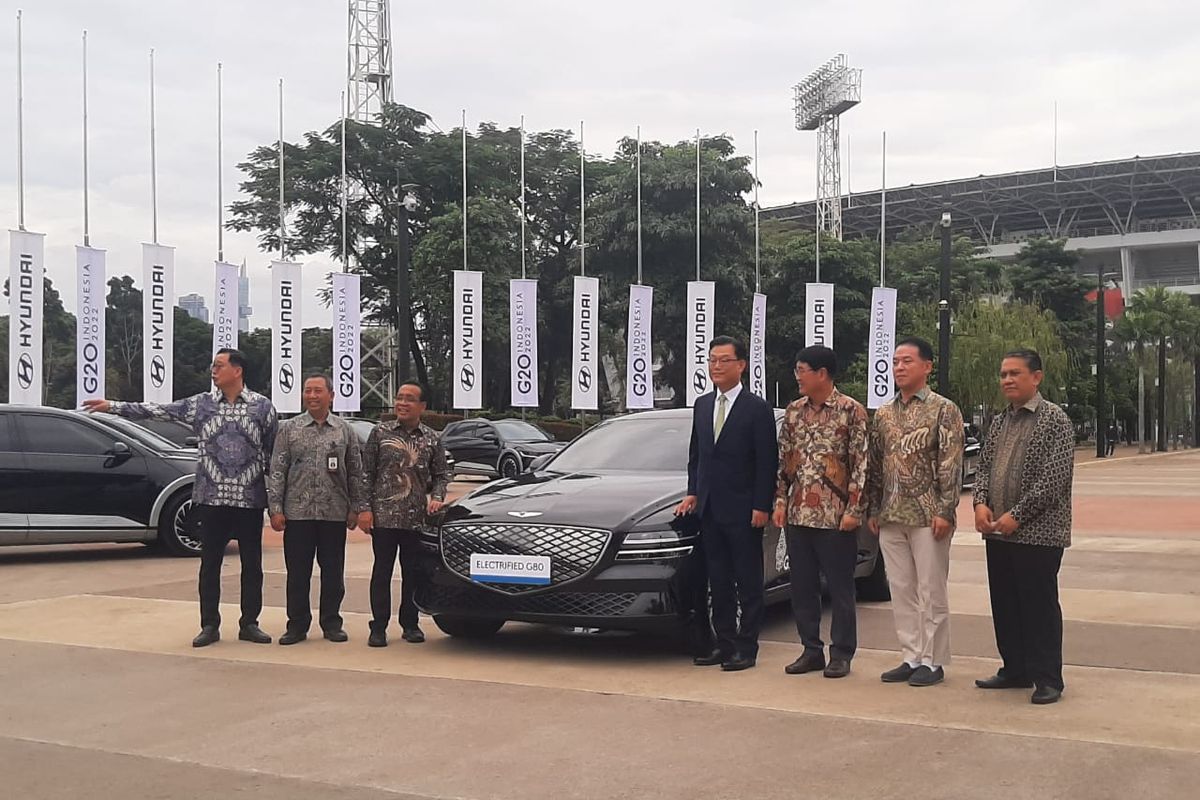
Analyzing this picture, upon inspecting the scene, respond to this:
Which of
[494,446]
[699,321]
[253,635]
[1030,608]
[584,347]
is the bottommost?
[253,635]

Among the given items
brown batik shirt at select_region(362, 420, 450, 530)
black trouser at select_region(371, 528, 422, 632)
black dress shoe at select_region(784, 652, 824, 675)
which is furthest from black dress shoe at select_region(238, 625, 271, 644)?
black dress shoe at select_region(784, 652, 824, 675)

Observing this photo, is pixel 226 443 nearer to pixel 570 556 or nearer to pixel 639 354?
pixel 570 556

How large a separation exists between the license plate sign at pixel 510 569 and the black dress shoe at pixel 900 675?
73.6 inches

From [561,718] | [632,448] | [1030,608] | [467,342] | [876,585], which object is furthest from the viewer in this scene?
[467,342]

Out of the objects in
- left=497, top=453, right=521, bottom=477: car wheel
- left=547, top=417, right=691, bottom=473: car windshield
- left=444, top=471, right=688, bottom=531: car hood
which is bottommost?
left=497, top=453, right=521, bottom=477: car wheel

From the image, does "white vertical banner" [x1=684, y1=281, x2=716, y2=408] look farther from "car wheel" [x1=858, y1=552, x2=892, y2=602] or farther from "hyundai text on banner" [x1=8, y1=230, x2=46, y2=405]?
"car wheel" [x1=858, y1=552, x2=892, y2=602]

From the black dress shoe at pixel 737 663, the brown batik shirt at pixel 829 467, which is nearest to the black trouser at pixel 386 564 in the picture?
the black dress shoe at pixel 737 663

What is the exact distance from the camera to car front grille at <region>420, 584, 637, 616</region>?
6.82 m

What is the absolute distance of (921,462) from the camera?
6.46 meters

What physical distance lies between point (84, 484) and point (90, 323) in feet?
43.6

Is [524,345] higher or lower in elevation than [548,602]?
higher

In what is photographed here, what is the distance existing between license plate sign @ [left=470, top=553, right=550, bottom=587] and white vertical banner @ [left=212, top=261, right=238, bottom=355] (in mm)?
21846

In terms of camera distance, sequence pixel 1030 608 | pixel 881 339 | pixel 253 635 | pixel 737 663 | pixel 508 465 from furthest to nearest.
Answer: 1. pixel 881 339
2. pixel 508 465
3. pixel 253 635
4. pixel 737 663
5. pixel 1030 608

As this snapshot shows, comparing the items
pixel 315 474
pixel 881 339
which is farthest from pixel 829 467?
pixel 881 339
